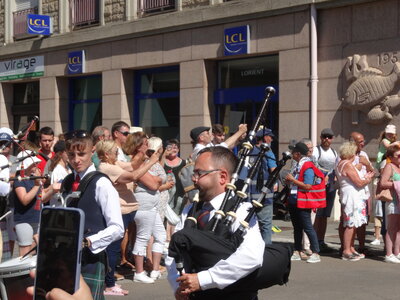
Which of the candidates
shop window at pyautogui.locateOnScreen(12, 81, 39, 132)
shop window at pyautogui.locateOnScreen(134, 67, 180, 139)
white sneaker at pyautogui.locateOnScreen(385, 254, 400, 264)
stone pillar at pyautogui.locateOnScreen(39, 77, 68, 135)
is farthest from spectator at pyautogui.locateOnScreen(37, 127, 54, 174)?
shop window at pyautogui.locateOnScreen(12, 81, 39, 132)

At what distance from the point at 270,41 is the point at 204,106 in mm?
2366

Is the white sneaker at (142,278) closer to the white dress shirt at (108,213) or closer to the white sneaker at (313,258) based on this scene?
the white sneaker at (313,258)

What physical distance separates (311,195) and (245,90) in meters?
7.02

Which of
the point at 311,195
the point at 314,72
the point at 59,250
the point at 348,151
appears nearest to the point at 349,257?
the point at 311,195

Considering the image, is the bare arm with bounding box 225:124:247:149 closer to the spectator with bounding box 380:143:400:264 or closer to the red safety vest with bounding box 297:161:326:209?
the red safety vest with bounding box 297:161:326:209

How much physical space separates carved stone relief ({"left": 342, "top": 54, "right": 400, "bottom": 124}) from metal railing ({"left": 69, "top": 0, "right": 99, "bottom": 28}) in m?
8.46

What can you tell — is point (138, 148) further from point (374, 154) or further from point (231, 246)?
point (374, 154)

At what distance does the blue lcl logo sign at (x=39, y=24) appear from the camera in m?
20.8

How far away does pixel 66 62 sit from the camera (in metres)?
20.8

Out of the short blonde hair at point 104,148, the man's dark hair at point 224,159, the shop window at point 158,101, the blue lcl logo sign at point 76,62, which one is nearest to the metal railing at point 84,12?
the blue lcl logo sign at point 76,62

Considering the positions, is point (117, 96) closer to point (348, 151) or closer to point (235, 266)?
point (348, 151)

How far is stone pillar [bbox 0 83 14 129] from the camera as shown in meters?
23.7

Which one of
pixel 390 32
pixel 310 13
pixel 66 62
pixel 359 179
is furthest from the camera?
pixel 66 62

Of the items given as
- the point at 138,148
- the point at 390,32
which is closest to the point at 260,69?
the point at 390,32
